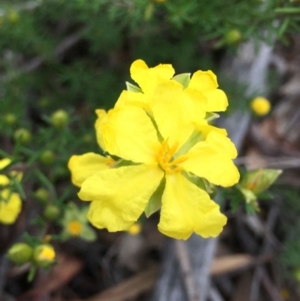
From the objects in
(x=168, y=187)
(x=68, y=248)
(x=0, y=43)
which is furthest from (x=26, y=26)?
(x=168, y=187)

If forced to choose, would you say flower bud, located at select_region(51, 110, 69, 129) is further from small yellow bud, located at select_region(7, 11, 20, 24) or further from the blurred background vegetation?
small yellow bud, located at select_region(7, 11, 20, 24)

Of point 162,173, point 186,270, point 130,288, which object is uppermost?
point 162,173

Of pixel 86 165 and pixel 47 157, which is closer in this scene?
pixel 86 165

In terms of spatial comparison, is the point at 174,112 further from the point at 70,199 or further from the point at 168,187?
the point at 70,199

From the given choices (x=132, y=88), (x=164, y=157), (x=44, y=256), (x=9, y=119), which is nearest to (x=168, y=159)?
(x=164, y=157)

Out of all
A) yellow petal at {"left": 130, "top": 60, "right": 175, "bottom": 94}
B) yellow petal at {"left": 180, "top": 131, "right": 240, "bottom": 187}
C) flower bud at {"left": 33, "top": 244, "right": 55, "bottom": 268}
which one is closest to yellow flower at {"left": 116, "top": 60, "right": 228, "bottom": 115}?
yellow petal at {"left": 130, "top": 60, "right": 175, "bottom": 94}

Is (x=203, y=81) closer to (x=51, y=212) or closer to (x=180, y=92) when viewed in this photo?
(x=180, y=92)

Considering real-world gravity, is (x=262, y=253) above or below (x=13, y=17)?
below
